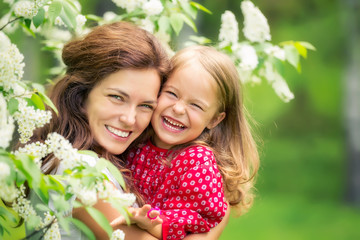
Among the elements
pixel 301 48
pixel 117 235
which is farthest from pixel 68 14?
pixel 301 48

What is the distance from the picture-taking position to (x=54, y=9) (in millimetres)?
2422

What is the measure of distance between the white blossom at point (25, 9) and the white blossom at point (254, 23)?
4.73 ft

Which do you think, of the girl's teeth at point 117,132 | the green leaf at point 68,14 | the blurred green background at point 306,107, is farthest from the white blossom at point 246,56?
the blurred green background at point 306,107

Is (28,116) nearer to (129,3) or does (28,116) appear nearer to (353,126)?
(129,3)

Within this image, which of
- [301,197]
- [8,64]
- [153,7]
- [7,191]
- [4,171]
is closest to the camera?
[4,171]

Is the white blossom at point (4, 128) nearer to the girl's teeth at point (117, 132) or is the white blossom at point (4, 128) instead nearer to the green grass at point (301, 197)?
the girl's teeth at point (117, 132)

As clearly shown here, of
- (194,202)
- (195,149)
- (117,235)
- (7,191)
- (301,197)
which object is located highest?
(7,191)

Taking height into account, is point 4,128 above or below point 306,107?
above

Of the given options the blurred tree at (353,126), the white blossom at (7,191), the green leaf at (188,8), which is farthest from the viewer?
the blurred tree at (353,126)

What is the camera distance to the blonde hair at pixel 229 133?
2.91 meters

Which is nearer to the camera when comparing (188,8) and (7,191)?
(7,191)

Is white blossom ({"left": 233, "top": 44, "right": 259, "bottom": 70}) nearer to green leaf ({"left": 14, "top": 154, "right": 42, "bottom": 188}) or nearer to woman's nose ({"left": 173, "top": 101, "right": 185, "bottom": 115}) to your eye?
woman's nose ({"left": 173, "top": 101, "right": 185, "bottom": 115})

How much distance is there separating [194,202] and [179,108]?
1.52 ft

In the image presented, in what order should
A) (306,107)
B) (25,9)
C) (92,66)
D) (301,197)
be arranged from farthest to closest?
(306,107) < (301,197) < (92,66) < (25,9)
